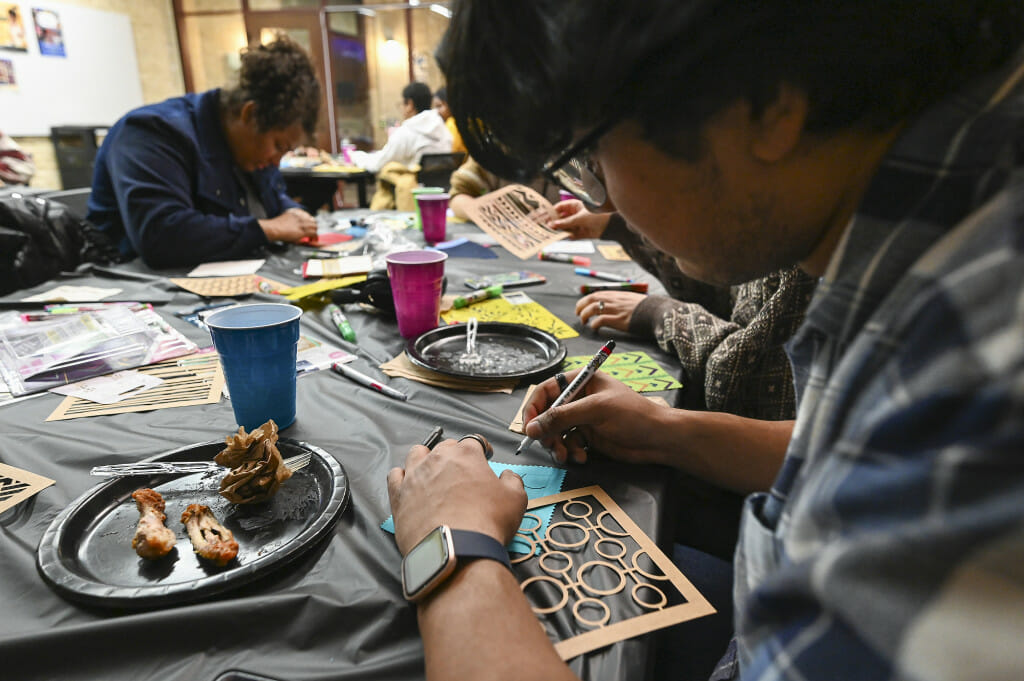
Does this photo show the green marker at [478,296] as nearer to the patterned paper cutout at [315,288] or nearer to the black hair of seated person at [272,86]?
the patterned paper cutout at [315,288]

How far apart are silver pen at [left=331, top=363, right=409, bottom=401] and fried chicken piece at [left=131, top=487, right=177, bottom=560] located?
38 cm

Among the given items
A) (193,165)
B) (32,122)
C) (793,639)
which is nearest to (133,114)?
(193,165)

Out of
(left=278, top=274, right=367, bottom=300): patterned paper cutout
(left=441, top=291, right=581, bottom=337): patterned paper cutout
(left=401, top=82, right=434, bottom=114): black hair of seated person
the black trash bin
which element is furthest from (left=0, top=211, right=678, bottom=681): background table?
the black trash bin

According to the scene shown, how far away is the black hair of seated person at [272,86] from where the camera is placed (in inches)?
82.4

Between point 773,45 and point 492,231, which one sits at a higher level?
point 773,45

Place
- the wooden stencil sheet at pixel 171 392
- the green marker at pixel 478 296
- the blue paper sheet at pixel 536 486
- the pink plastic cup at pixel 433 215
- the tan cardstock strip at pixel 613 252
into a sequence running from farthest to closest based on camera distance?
the pink plastic cup at pixel 433 215, the tan cardstock strip at pixel 613 252, the green marker at pixel 478 296, the wooden stencil sheet at pixel 171 392, the blue paper sheet at pixel 536 486

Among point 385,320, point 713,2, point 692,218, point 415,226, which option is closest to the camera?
point 713,2

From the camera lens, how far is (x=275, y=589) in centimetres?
56

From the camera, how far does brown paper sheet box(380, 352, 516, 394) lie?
1.02 meters

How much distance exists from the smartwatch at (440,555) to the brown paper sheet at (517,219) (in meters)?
1.23

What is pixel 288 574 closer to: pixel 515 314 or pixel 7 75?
pixel 515 314

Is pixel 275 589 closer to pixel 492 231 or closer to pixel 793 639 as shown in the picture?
pixel 793 639

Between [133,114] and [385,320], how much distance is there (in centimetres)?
137

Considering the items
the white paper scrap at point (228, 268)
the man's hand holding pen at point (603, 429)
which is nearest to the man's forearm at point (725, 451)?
the man's hand holding pen at point (603, 429)
